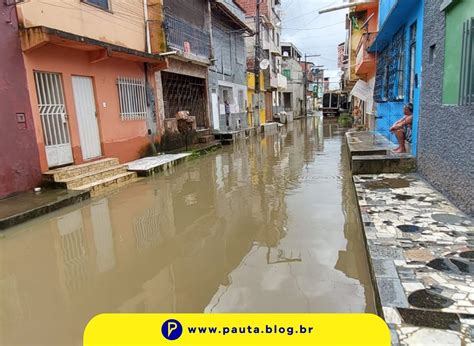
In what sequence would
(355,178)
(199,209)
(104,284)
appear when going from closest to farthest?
(104,284), (199,209), (355,178)

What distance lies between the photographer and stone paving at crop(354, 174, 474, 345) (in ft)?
7.59

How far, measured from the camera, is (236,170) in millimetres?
9859

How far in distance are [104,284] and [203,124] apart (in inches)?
535

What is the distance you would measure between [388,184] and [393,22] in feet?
16.7

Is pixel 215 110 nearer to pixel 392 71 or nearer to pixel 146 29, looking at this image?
pixel 146 29

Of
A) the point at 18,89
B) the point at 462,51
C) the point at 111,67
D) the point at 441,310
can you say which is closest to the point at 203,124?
the point at 111,67

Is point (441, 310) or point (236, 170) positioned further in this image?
point (236, 170)

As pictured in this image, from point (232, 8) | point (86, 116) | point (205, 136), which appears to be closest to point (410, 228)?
point (86, 116)

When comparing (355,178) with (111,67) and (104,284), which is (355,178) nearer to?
(104,284)

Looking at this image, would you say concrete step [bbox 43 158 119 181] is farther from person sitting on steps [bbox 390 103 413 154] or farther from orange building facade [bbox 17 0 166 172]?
person sitting on steps [bbox 390 103 413 154]

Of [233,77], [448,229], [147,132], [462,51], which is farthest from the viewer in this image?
[233,77]

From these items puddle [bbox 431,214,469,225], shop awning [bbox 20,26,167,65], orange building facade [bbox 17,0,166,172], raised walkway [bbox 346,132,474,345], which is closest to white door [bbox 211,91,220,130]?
orange building facade [bbox 17,0,166,172]

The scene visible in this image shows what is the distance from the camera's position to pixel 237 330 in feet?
5.97

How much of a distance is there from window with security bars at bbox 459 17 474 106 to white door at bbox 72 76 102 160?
7.89 meters
